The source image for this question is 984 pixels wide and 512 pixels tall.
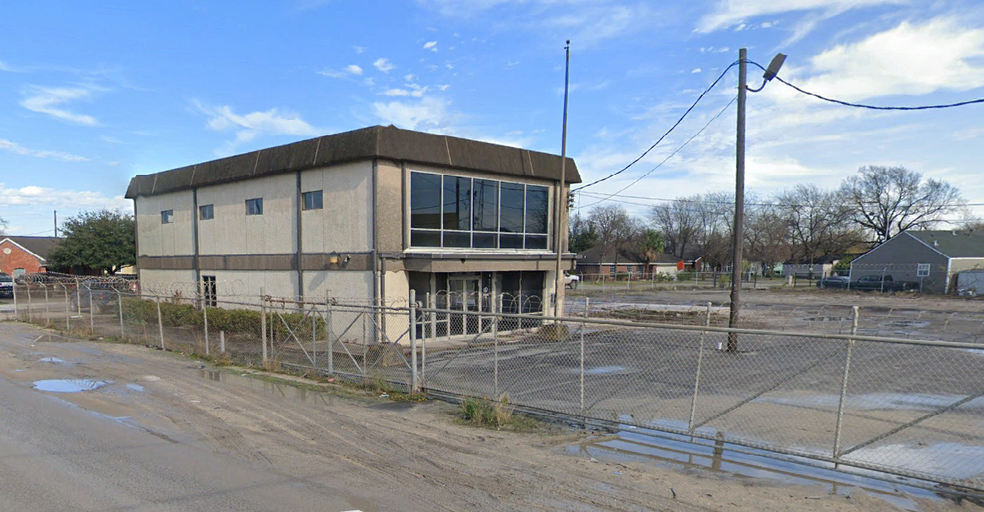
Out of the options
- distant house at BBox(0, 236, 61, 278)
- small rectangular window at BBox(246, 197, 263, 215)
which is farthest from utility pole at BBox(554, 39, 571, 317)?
distant house at BBox(0, 236, 61, 278)

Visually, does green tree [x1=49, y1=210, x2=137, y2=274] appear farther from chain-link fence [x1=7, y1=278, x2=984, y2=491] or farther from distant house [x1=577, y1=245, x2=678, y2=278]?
distant house [x1=577, y1=245, x2=678, y2=278]

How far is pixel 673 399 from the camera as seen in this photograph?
9203 millimetres

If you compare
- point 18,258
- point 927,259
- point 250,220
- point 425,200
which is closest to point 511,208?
point 425,200

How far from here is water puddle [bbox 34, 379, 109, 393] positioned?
9.87 m

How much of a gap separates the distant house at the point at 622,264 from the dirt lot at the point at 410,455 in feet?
210

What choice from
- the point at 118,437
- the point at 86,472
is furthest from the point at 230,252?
the point at 86,472

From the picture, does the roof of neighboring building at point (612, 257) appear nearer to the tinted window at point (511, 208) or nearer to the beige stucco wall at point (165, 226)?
the tinted window at point (511, 208)

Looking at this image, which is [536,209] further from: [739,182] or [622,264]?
[622,264]

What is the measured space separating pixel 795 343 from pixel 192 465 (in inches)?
639

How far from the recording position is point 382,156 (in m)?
15.4

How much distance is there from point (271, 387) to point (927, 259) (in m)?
58.7

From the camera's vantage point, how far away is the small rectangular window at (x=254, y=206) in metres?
18.9

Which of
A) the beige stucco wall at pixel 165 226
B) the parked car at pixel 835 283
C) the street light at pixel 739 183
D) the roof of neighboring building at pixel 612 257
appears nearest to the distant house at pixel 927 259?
the parked car at pixel 835 283

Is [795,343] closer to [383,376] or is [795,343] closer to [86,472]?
[383,376]
